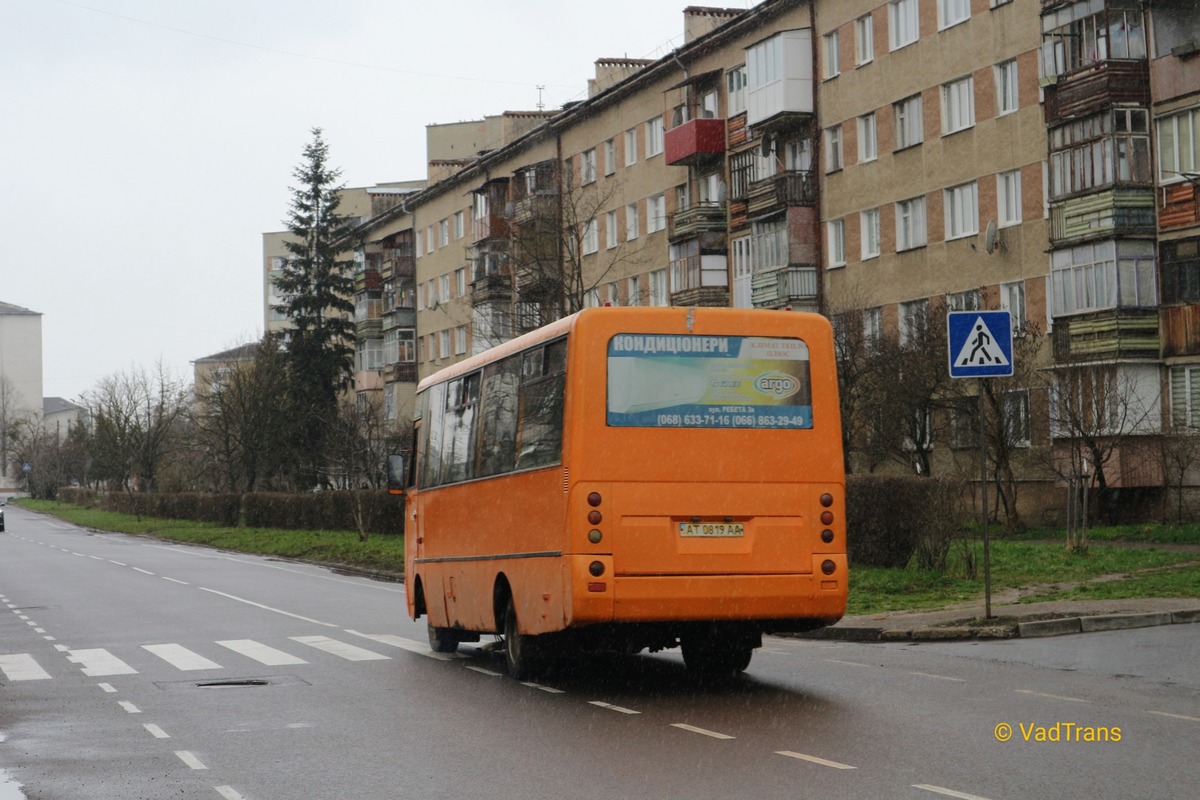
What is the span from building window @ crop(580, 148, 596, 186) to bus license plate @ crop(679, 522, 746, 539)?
54.1 meters

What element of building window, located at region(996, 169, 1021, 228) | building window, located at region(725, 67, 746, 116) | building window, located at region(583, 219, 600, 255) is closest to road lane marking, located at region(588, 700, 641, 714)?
building window, located at region(996, 169, 1021, 228)

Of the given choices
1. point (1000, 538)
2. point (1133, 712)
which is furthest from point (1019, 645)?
point (1000, 538)

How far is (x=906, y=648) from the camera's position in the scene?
16172 millimetres

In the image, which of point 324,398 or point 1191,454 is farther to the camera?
point 324,398

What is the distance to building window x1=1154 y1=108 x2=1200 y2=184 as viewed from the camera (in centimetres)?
3691

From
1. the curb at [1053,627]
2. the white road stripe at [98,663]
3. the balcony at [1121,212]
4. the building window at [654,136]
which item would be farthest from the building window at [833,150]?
the white road stripe at [98,663]

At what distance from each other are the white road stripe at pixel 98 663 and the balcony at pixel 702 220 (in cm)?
3939

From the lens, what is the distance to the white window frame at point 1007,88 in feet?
138

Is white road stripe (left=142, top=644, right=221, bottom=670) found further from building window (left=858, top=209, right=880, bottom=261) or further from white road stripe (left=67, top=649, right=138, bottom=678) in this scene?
building window (left=858, top=209, right=880, bottom=261)

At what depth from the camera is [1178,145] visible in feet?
122

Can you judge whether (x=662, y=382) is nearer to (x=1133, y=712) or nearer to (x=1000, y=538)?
(x=1133, y=712)

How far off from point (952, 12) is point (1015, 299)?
27.9 ft

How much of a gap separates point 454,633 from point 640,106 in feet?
155

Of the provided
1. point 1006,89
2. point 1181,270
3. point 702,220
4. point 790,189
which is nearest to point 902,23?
point 1006,89
